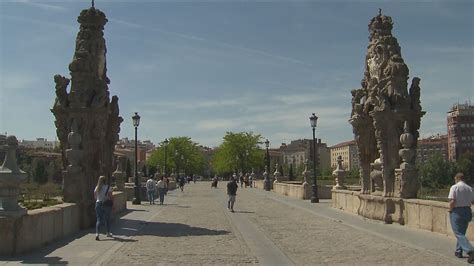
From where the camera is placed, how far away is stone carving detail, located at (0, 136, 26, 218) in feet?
A: 37.9

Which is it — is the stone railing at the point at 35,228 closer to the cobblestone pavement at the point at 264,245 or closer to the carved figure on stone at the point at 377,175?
the cobblestone pavement at the point at 264,245

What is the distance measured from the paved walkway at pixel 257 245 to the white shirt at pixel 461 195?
112 cm

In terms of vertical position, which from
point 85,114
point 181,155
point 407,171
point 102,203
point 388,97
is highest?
point 181,155

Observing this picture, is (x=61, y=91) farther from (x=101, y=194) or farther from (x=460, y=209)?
(x=460, y=209)

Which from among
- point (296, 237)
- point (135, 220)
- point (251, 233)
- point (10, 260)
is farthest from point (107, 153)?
point (10, 260)

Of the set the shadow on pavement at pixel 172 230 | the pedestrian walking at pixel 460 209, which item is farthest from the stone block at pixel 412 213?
the shadow on pavement at pixel 172 230

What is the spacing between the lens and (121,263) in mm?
11430

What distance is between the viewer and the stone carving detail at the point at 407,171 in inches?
730

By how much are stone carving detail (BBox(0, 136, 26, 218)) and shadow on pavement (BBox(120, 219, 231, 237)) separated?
5758 mm

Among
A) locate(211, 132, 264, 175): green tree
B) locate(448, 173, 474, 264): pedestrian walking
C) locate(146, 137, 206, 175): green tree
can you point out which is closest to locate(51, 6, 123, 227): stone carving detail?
locate(448, 173, 474, 264): pedestrian walking

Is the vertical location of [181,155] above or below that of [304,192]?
above

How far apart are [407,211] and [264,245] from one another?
19.3ft

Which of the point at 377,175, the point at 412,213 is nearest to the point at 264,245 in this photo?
the point at 412,213

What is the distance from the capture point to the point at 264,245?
14.7m
